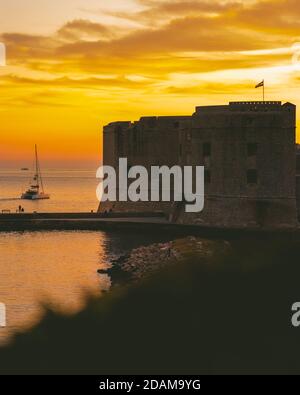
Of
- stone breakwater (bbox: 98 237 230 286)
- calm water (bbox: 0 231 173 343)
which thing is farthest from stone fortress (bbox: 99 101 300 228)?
stone breakwater (bbox: 98 237 230 286)

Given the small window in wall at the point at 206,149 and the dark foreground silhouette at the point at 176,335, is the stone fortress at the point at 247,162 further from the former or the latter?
the dark foreground silhouette at the point at 176,335

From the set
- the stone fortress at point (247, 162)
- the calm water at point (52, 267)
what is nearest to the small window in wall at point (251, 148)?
the stone fortress at point (247, 162)

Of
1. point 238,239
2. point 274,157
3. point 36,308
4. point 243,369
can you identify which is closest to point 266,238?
point 238,239

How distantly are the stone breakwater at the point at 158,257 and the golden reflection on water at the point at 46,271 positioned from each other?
1.04 meters

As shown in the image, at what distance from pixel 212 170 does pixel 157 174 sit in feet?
41.3

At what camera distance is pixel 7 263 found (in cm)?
5088

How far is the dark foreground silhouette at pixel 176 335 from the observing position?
66.3 ft

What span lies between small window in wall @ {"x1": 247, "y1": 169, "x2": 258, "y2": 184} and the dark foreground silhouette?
3377 centimetres

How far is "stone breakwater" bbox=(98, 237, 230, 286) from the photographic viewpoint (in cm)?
4081

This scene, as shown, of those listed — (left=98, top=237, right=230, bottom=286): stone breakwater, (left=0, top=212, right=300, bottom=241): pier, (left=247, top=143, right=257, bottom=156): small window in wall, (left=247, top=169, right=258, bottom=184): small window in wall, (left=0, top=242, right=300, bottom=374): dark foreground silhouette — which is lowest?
(left=0, top=242, right=300, bottom=374): dark foreground silhouette

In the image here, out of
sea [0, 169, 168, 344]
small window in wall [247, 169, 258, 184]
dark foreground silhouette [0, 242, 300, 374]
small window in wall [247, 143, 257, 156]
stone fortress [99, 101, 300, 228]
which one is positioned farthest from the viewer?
small window in wall [247, 169, 258, 184]

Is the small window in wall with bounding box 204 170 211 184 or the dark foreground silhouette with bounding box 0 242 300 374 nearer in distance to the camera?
the dark foreground silhouette with bounding box 0 242 300 374

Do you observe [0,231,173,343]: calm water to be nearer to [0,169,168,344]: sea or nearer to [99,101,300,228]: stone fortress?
[0,169,168,344]: sea

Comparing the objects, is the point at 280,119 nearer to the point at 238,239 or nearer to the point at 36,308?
the point at 238,239
